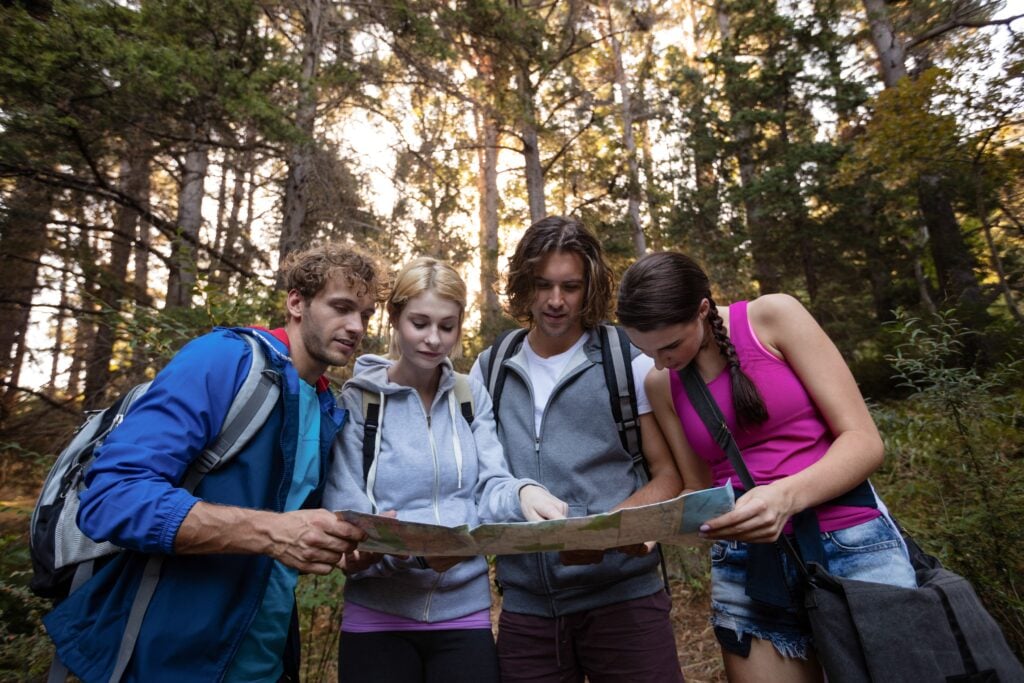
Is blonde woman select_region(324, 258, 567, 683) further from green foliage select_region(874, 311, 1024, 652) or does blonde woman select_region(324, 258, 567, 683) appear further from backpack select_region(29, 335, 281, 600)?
green foliage select_region(874, 311, 1024, 652)

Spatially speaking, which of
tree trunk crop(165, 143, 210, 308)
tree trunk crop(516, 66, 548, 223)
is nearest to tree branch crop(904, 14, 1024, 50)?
tree trunk crop(516, 66, 548, 223)

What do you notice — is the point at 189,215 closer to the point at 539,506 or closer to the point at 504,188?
the point at 539,506

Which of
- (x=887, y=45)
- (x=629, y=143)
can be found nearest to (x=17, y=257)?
(x=887, y=45)

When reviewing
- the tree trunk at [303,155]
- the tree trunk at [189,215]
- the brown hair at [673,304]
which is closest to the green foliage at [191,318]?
the tree trunk at [189,215]

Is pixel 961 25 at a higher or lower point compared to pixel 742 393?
higher

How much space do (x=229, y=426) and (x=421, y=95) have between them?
29.4ft

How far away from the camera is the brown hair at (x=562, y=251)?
2.33m

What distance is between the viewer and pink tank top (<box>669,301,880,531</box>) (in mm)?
1813

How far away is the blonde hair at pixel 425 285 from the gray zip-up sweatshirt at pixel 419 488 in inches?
11.7

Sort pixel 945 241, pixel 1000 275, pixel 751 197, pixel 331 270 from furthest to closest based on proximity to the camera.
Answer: pixel 751 197 < pixel 945 241 < pixel 1000 275 < pixel 331 270

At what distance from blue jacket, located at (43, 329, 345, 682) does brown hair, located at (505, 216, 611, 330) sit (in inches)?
40.2

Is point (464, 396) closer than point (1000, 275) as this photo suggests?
Yes

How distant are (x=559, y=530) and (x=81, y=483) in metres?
1.38

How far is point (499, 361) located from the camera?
8.13ft
